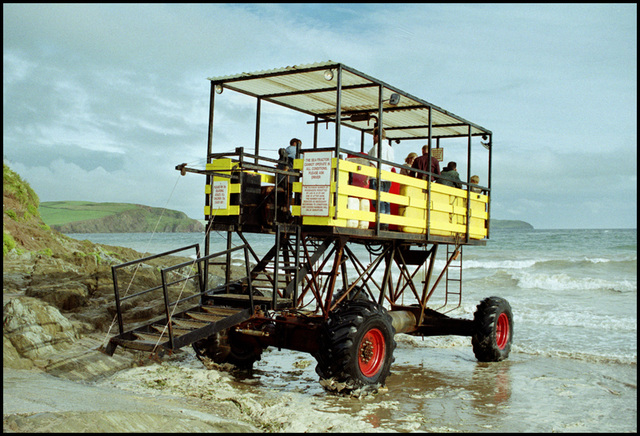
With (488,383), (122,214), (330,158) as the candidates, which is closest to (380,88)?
(330,158)

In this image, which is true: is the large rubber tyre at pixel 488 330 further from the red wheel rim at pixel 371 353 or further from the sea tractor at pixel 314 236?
the red wheel rim at pixel 371 353

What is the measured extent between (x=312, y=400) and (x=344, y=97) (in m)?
5.08

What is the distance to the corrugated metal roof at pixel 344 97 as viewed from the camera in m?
8.45

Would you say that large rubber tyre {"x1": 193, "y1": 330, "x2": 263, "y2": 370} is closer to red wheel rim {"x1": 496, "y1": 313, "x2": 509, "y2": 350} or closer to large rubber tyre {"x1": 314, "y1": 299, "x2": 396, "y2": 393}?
large rubber tyre {"x1": 314, "y1": 299, "x2": 396, "y2": 393}

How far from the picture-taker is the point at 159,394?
7.29 m

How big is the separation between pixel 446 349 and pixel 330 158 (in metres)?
6.35

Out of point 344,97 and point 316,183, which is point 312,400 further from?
point 344,97

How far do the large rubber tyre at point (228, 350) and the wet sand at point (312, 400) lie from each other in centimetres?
25

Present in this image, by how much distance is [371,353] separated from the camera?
7910mm

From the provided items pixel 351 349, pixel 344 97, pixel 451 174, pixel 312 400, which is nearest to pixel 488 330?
pixel 451 174

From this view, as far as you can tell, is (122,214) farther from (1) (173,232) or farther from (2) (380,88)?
(2) (380,88)

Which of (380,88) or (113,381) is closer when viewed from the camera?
(113,381)

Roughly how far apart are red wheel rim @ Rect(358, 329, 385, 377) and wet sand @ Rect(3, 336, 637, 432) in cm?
36

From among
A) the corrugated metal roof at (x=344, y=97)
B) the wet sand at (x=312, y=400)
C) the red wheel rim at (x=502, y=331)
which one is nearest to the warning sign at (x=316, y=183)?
the corrugated metal roof at (x=344, y=97)
